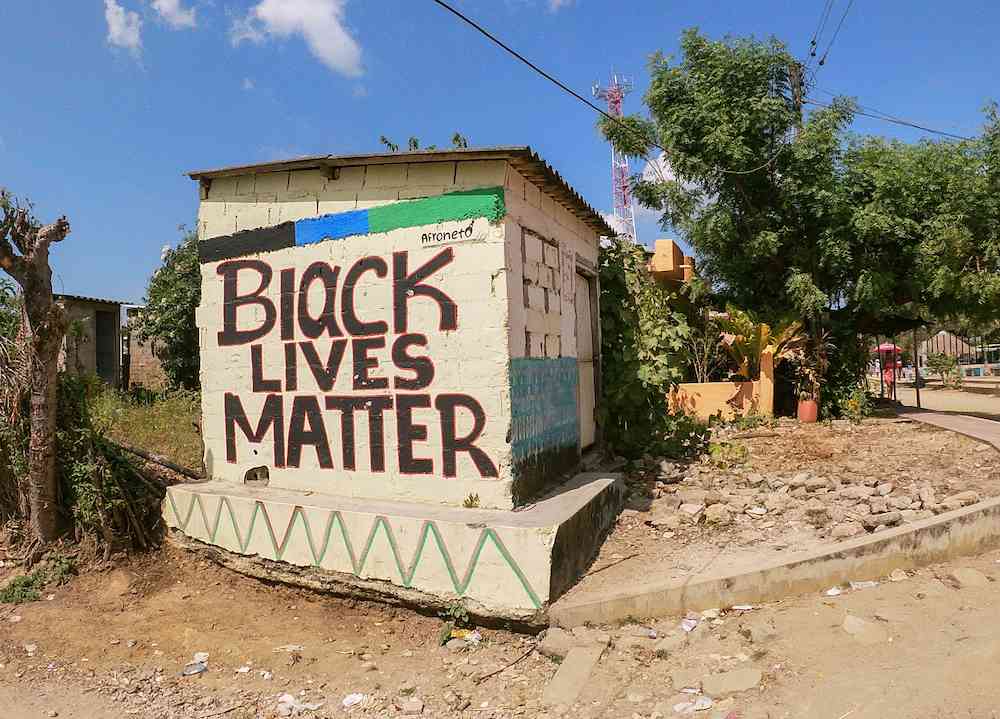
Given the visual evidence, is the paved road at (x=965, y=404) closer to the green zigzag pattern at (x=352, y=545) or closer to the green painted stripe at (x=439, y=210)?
the green painted stripe at (x=439, y=210)

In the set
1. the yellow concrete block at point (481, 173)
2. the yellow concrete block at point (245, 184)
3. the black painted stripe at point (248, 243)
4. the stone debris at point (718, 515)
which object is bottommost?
the stone debris at point (718, 515)

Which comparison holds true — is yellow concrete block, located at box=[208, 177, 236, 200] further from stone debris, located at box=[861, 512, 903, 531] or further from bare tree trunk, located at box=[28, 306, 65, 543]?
stone debris, located at box=[861, 512, 903, 531]

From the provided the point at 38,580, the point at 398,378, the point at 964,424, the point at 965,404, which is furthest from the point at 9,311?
the point at 965,404

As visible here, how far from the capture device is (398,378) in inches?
206

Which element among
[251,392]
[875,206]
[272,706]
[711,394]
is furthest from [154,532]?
[875,206]

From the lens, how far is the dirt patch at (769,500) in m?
4.98

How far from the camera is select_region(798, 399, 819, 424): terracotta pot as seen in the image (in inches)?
479

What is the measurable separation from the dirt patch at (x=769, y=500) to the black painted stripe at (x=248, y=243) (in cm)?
370

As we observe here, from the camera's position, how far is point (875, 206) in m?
11.1

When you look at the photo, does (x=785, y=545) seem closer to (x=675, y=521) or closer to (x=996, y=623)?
(x=675, y=521)

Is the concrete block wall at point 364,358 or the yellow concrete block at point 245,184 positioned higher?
the yellow concrete block at point 245,184

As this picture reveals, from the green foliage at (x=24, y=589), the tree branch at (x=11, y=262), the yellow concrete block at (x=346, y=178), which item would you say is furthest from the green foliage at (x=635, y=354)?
the tree branch at (x=11, y=262)

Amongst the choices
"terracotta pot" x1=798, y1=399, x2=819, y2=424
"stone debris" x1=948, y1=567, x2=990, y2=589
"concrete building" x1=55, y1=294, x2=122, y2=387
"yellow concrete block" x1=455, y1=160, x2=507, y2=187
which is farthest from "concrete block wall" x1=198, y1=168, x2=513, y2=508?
"concrete building" x1=55, y1=294, x2=122, y2=387

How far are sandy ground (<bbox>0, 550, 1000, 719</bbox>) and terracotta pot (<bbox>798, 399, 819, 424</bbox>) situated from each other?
25.4 ft
